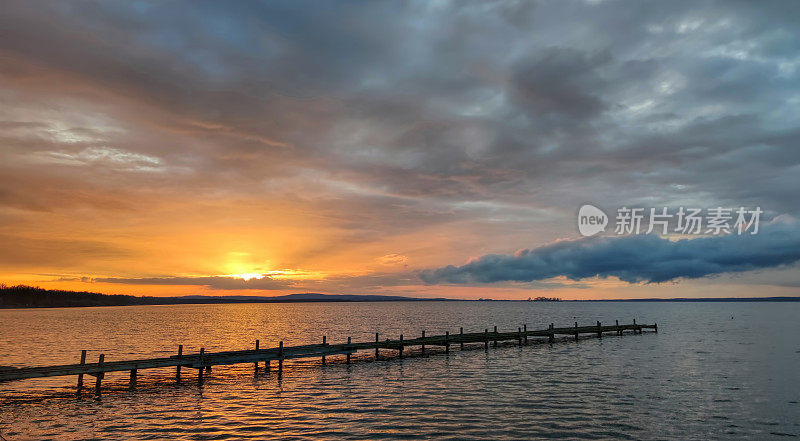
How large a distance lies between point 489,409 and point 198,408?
49.6 feet

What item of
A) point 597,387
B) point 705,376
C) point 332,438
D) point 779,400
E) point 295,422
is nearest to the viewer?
point 332,438

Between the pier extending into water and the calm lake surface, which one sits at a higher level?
the pier extending into water

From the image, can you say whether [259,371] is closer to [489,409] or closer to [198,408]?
[198,408]

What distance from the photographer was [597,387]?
3091 centimetres

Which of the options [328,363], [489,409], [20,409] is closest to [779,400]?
[489,409]

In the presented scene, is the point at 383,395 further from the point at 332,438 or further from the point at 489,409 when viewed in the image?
the point at 332,438

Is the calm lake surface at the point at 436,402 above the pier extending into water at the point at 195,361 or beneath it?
beneath

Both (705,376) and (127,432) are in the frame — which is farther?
(705,376)

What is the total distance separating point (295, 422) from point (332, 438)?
3389 millimetres

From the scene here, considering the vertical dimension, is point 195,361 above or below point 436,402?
above

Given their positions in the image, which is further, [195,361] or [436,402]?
[195,361]

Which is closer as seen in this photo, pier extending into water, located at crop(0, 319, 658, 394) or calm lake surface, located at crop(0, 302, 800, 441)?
calm lake surface, located at crop(0, 302, 800, 441)

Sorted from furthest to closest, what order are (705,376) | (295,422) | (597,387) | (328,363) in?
(328,363) < (705,376) < (597,387) < (295,422)

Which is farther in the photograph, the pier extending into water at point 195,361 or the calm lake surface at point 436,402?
the pier extending into water at point 195,361
